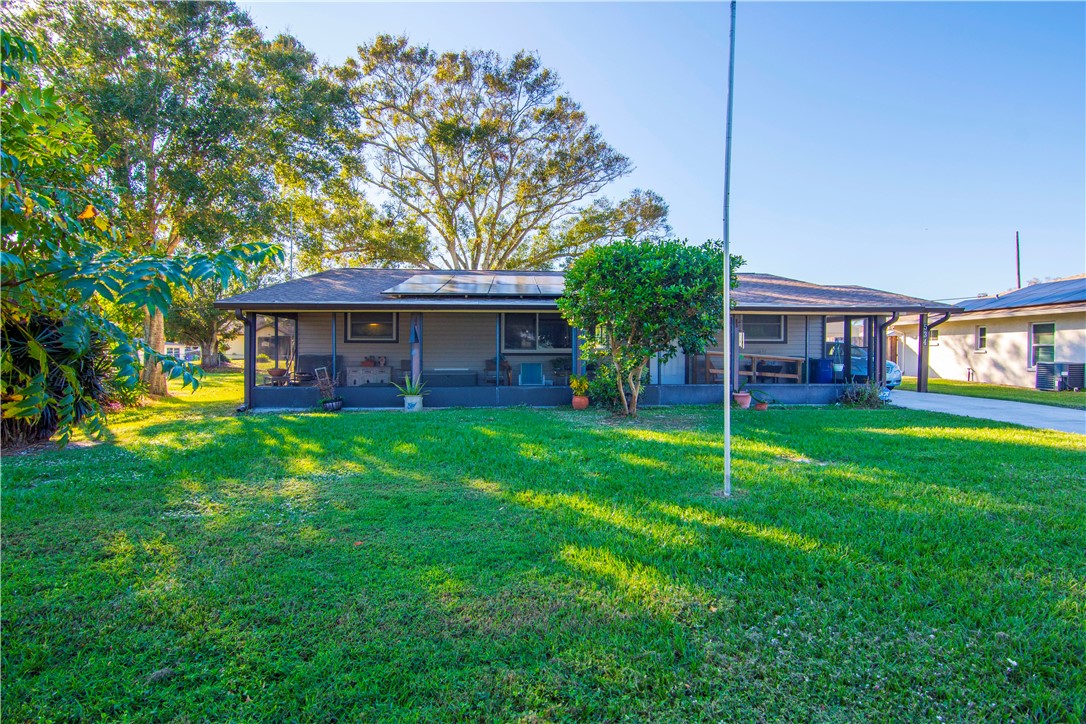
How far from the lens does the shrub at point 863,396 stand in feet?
36.9

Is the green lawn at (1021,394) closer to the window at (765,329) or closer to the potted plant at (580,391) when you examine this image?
the window at (765,329)

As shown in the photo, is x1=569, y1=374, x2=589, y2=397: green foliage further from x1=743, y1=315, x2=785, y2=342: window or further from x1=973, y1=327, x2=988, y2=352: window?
x1=973, y1=327, x2=988, y2=352: window

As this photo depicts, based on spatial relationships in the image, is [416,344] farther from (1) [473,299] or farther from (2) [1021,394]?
(2) [1021,394]

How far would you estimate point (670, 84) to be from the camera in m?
11.3

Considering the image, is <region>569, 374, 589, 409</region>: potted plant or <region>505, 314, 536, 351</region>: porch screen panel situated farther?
<region>505, 314, 536, 351</region>: porch screen panel

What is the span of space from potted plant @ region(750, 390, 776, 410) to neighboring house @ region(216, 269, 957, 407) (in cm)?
24

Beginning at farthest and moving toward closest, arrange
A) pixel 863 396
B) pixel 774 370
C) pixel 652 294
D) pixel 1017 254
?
pixel 1017 254 < pixel 774 370 < pixel 863 396 < pixel 652 294

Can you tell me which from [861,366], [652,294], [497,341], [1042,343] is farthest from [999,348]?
[497,341]

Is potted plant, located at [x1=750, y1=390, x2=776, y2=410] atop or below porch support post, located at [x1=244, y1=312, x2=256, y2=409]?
below

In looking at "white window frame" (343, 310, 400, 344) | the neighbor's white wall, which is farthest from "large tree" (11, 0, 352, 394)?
the neighbor's white wall

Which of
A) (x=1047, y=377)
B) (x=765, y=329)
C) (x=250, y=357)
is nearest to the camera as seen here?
(x=250, y=357)

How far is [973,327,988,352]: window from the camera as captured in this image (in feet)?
60.1

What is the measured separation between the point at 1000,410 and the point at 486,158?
63.7 ft

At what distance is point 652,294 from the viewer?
27.5 ft
